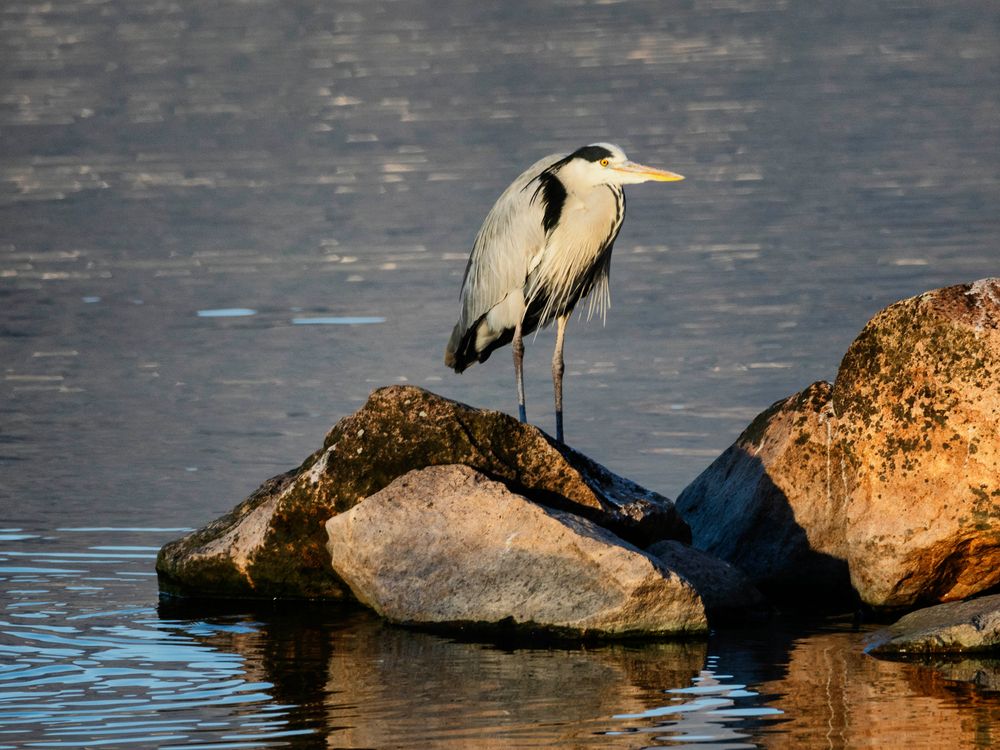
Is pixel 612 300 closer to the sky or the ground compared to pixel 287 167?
closer to the ground

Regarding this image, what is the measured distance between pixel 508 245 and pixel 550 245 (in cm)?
31

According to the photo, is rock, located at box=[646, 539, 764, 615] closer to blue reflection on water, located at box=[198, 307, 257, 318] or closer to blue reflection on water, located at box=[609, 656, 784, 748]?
blue reflection on water, located at box=[609, 656, 784, 748]

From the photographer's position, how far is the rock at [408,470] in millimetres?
9195

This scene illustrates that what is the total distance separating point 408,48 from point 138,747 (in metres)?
38.4

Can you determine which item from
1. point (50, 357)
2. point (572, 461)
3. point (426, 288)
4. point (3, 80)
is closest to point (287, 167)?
point (426, 288)

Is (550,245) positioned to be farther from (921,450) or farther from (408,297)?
(408,297)

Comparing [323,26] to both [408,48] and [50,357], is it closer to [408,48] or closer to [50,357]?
[408,48]

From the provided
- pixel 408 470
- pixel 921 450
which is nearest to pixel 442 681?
pixel 408 470

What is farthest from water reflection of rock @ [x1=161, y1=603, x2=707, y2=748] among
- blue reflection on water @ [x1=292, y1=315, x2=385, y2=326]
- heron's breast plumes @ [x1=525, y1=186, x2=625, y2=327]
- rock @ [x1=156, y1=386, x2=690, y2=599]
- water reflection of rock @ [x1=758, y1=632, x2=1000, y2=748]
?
blue reflection on water @ [x1=292, y1=315, x2=385, y2=326]

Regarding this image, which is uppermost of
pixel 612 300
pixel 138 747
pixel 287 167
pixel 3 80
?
pixel 3 80

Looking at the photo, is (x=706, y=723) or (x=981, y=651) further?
(x=981, y=651)

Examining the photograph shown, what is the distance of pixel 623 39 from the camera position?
43.5m

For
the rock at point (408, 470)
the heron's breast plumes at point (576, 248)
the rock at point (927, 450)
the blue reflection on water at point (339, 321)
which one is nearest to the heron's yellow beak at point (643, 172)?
the heron's breast plumes at point (576, 248)

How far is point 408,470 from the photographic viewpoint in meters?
9.20
